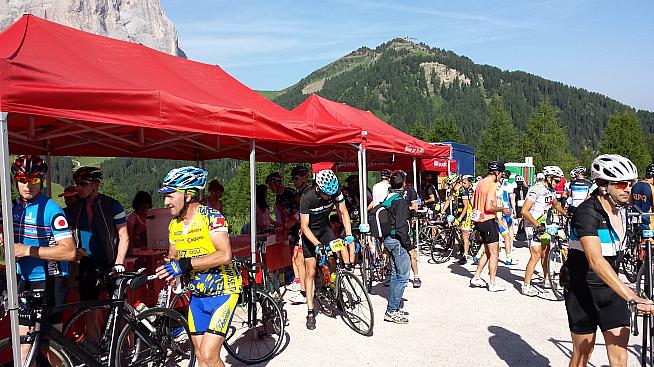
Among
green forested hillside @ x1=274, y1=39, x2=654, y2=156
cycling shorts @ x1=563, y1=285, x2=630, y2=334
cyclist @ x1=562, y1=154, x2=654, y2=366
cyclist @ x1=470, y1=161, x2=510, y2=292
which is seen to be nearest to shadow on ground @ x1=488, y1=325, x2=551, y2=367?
cyclist @ x1=562, y1=154, x2=654, y2=366

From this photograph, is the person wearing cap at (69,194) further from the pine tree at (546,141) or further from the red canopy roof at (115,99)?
the pine tree at (546,141)

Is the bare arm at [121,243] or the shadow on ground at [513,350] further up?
the bare arm at [121,243]

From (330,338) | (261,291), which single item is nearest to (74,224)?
(261,291)

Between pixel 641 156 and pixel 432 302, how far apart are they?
7499 centimetres

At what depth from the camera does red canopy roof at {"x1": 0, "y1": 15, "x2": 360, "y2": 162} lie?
3.88 m

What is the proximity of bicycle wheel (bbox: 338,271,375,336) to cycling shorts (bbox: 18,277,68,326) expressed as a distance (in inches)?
119

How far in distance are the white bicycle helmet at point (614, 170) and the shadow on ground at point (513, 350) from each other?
2420 mm

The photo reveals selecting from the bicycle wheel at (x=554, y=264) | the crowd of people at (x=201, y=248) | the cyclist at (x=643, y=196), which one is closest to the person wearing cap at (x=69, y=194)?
the crowd of people at (x=201, y=248)

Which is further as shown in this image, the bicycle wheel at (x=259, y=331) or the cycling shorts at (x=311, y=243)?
the cycling shorts at (x=311, y=243)

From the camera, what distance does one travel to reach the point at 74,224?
15.9 ft

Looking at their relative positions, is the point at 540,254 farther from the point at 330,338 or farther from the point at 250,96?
the point at 250,96

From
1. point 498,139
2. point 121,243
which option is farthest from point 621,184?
point 498,139

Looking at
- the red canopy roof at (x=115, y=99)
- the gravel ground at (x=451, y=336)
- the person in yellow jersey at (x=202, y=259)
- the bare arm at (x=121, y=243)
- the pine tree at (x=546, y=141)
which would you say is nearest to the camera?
the person in yellow jersey at (x=202, y=259)

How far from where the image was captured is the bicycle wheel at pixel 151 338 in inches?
155
